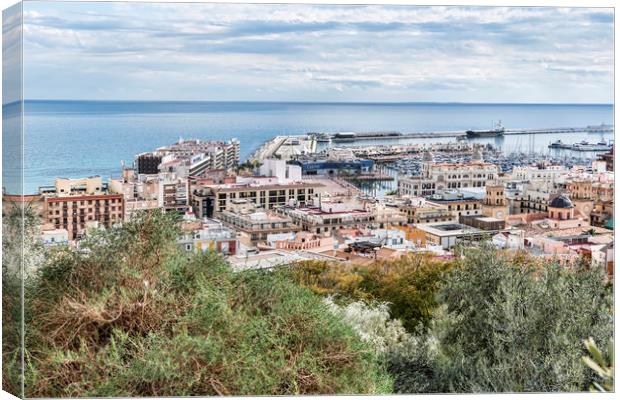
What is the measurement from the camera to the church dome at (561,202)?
6.91m

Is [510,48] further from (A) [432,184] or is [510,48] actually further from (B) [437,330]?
(B) [437,330]

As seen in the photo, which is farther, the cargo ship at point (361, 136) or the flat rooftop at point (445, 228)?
the flat rooftop at point (445, 228)

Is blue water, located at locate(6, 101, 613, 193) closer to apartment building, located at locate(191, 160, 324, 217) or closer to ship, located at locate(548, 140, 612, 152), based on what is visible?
ship, located at locate(548, 140, 612, 152)

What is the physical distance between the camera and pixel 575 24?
20.8ft

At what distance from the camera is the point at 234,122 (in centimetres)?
→ 662

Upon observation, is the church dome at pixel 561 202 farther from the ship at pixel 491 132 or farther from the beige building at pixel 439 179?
the ship at pixel 491 132

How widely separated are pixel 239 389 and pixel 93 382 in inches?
31.7

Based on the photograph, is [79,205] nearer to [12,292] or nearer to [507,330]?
[12,292]

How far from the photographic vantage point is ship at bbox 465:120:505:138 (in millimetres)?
7227

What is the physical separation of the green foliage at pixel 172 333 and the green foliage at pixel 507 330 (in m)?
0.51

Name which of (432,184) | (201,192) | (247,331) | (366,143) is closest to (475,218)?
(432,184)

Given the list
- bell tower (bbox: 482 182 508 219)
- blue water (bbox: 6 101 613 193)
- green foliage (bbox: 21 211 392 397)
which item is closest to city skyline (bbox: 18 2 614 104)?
blue water (bbox: 6 101 613 193)

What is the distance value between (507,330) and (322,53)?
254 cm

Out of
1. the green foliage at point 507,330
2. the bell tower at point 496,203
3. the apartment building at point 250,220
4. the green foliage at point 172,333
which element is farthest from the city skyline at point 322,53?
the green foliage at point 507,330
